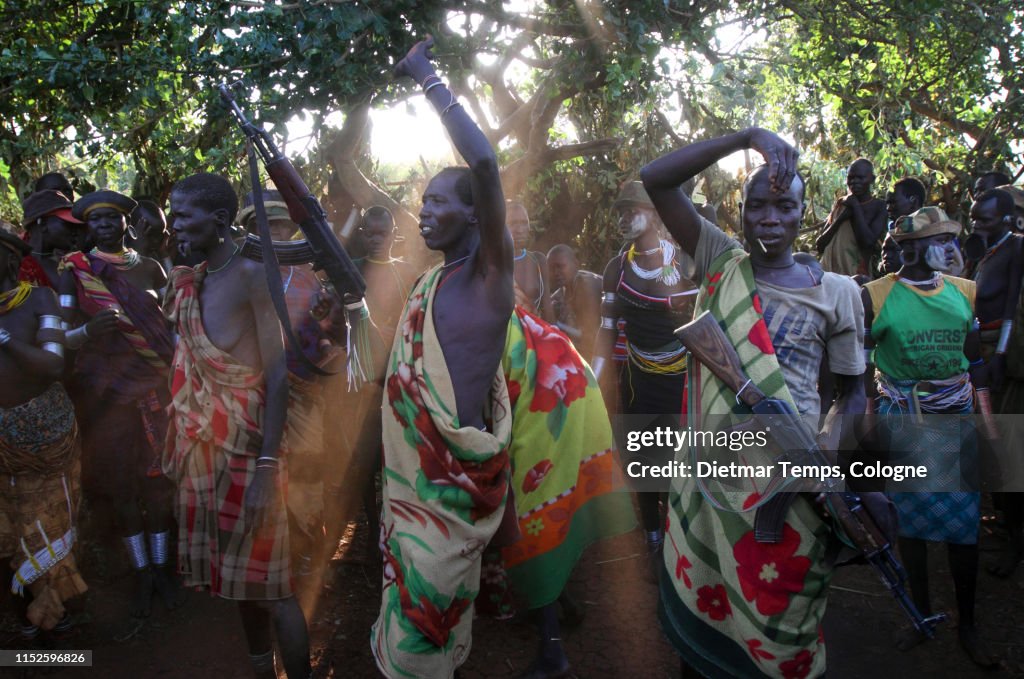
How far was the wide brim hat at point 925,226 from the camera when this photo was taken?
369 centimetres

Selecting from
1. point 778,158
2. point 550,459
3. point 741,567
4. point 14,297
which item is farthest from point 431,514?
point 14,297

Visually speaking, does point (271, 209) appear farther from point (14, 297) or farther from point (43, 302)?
point (14, 297)

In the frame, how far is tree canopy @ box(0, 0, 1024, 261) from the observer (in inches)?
191

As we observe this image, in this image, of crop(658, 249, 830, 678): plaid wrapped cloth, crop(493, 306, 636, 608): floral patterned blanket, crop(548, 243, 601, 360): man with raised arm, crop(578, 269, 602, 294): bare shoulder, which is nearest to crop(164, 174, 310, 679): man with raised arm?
crop(493, 306, 636, 608): floral patterned blanket

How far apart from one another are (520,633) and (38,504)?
99.0 inches

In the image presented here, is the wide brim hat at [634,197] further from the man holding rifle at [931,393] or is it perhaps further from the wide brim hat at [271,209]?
the wide brim hat at [271,209]

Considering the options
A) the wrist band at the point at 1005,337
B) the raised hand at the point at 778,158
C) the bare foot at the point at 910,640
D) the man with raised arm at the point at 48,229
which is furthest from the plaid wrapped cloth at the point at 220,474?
the wrist band at the point at 1005,337

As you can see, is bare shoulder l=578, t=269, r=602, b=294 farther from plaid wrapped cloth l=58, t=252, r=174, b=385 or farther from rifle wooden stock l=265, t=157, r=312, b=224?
rifle wooden stock l=265, t=157, r=312, b=224

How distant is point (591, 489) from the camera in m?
3.36

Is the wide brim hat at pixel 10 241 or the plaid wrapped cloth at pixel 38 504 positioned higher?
the wide brim hat at pixel 10 241

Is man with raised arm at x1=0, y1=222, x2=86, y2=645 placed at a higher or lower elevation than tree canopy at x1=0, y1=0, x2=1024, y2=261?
lower

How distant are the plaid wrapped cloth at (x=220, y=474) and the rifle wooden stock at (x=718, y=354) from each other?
1610 millimetres

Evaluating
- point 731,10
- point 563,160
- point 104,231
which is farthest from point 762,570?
point 563,160

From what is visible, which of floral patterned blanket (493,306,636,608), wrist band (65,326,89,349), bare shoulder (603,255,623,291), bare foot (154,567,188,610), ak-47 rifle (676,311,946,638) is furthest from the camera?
bare shoulder (603,255,623,291)
